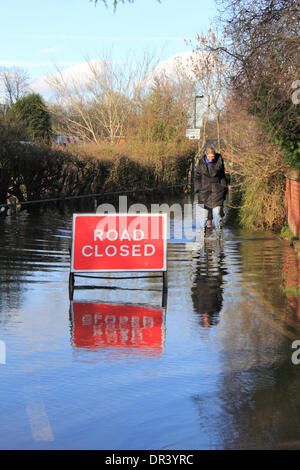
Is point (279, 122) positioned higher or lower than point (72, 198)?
higher

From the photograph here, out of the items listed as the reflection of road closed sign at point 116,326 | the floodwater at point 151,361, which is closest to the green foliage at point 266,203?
the floodwater at point 151,361

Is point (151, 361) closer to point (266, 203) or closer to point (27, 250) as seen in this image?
point (27, 250)

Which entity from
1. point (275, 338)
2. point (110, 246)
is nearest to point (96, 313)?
point (110, 246)

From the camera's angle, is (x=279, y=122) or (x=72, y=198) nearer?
(x=279, y=122)

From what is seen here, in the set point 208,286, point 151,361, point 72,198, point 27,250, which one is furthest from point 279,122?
point 72,198

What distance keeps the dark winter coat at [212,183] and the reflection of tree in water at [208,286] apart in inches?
78.0

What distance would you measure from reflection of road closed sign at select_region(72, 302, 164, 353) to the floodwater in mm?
12

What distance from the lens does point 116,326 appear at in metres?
7.94

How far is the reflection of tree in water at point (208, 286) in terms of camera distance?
863cm

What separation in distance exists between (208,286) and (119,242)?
1.44 meters

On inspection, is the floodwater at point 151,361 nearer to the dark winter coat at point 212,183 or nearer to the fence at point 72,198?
the dark winter coat at point 212,183
